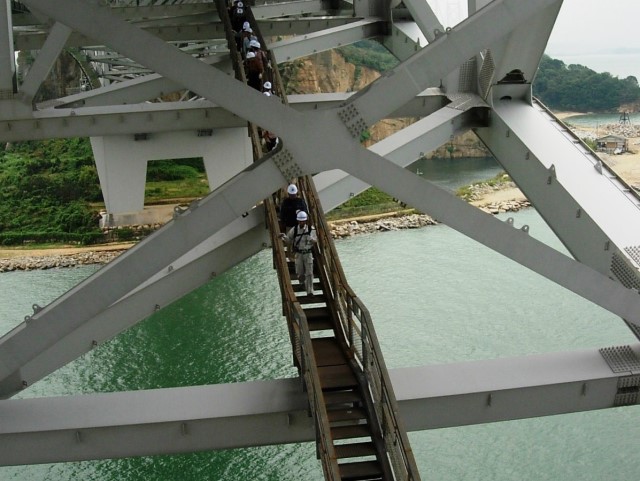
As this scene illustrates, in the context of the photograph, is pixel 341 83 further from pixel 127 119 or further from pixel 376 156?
pixel 376 156

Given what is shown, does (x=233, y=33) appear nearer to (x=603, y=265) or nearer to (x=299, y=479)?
(x=299, y=479)

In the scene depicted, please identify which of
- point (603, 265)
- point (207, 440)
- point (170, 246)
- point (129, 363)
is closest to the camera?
point (170, 246)

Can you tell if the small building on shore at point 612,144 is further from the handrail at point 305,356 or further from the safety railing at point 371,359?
the safety railing at point 371,359

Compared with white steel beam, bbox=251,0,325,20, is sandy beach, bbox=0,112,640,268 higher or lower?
higher

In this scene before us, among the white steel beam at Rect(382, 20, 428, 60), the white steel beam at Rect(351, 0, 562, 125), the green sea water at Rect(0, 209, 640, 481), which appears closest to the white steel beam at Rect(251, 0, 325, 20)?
the white steel beam at Rect(382, 20, 428, 60)

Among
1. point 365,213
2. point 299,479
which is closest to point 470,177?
point 365,213

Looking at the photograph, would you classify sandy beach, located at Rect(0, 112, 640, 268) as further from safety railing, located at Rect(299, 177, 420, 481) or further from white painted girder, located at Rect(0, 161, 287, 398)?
white painted girder, located at Rect(0, 161, 287, 398)

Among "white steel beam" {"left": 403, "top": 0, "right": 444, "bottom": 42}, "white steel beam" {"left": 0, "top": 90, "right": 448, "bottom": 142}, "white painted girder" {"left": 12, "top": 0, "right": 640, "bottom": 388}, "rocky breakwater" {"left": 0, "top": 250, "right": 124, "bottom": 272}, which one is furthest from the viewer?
"rocky breakwater" {"left": 0, "top": 250, "right": 124, "bottom": 272}
